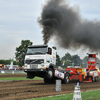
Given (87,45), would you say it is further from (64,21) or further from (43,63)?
(43,63)

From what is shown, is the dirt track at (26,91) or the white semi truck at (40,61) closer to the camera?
the dirt track at (26,91)

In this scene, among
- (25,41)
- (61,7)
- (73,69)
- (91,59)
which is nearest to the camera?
(73,69)

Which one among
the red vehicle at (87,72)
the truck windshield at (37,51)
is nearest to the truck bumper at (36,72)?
the truck windshield at (37,51)

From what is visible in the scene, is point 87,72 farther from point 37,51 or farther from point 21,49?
point 21,49

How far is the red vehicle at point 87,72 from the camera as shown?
69.3 ft

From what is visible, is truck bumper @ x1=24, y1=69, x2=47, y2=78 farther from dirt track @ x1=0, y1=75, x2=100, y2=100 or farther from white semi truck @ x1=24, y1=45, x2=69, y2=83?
dirt track @ x1=0, y1=75, x2=100, y2=100

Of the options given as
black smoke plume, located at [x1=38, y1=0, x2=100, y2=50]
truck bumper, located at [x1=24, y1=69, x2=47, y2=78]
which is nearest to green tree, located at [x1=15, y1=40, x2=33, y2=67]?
black smoke plume, located at [x1=38, y1=0, x2=100, y2=50]

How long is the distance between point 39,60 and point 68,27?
1165cm

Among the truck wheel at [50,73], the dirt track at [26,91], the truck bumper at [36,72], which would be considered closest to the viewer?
the dirt track at [26,91]

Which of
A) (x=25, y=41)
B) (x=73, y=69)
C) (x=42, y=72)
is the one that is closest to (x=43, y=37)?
(x=73, y=69)

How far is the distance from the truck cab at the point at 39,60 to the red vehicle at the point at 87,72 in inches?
156

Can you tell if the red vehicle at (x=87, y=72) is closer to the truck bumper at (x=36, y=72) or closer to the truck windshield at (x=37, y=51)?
the truck bumper at (x=36, y=72)

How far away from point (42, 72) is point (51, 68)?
106cm

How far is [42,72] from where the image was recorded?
17547mm
